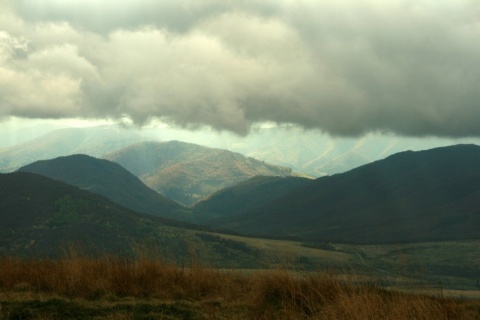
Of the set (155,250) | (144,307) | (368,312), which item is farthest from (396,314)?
(155,250)

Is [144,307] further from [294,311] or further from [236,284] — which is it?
[236,284]

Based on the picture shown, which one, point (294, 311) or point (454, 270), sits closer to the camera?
point (294, 311)

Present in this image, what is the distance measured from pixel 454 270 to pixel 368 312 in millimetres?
184936

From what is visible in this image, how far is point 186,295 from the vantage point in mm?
16219

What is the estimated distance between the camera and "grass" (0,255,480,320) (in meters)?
12.6

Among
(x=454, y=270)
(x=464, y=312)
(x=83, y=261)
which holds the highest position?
(x=83, y=261)

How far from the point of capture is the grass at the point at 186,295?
12.6m

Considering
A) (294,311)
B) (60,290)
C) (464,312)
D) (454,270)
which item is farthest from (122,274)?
(454,270)

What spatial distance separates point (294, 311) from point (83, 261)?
8.53 meters

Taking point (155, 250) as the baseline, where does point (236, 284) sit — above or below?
below

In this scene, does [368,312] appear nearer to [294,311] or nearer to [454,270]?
[294,311]

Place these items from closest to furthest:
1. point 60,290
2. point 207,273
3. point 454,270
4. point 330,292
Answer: point 330,292, point 60,290, point 207,273, point 454,270

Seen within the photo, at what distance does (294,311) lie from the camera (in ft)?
43.9

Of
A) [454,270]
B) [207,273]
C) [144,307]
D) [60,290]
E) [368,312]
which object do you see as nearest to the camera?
[368,312]
